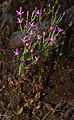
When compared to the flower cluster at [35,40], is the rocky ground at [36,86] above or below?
below

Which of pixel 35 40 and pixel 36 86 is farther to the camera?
pixel 35 40

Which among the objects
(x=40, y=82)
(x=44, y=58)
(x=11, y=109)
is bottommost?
(x=11, y=109)

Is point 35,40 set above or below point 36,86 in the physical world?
above

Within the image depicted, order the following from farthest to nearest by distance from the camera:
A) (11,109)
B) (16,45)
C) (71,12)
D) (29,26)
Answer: (71,12) < (16,45) < (29,26) < (11,109)

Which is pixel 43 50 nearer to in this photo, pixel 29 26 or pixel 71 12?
pixel 29 26

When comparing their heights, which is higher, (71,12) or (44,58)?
(71,12)

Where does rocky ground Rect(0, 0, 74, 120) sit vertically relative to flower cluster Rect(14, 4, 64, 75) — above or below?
below

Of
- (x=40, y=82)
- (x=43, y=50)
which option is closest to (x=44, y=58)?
(x=43, y=50)

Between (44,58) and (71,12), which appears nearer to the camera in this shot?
(44,58)
